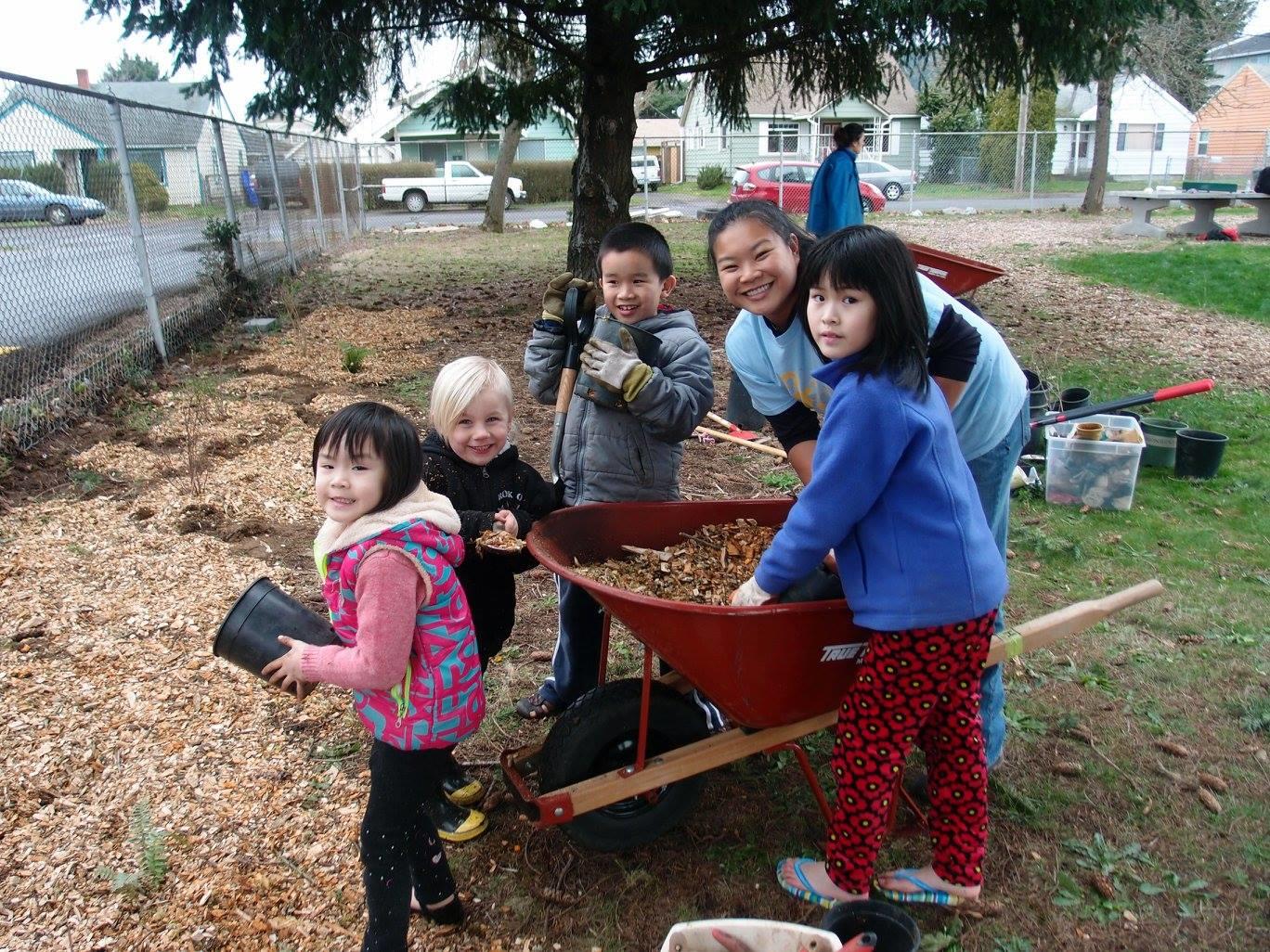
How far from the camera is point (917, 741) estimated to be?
2.24 meters

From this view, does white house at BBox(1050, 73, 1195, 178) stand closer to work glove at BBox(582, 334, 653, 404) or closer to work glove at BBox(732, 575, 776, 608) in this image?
work glove at BBox(582, 334, 653, 404)

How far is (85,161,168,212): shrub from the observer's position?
6.81 metres

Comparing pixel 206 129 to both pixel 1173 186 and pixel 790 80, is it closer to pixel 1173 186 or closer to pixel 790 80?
pixel 790 80

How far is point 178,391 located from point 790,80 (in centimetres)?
706

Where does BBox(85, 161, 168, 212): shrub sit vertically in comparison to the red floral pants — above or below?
above

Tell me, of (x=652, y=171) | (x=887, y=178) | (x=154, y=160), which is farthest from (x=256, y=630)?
(x=652, y=171)

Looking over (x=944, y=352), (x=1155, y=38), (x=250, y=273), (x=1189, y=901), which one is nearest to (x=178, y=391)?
(x=250, y=273)

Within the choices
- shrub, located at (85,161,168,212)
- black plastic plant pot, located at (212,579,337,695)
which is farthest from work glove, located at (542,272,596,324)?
shrub, located at (85,161,168,212)

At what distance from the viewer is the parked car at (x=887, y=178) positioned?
25.9m

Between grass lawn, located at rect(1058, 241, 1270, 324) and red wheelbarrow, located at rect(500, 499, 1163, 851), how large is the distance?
366 inches

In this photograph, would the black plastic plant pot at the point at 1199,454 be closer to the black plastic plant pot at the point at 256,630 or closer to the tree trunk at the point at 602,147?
the black plastic plant pot at the point at 256,630

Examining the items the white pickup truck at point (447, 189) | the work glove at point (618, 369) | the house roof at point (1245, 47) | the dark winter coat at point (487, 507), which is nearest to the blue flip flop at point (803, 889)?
the dark winter coat at point (487, 507)

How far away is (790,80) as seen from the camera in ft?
33.1

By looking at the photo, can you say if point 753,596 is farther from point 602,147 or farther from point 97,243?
point 602,147
